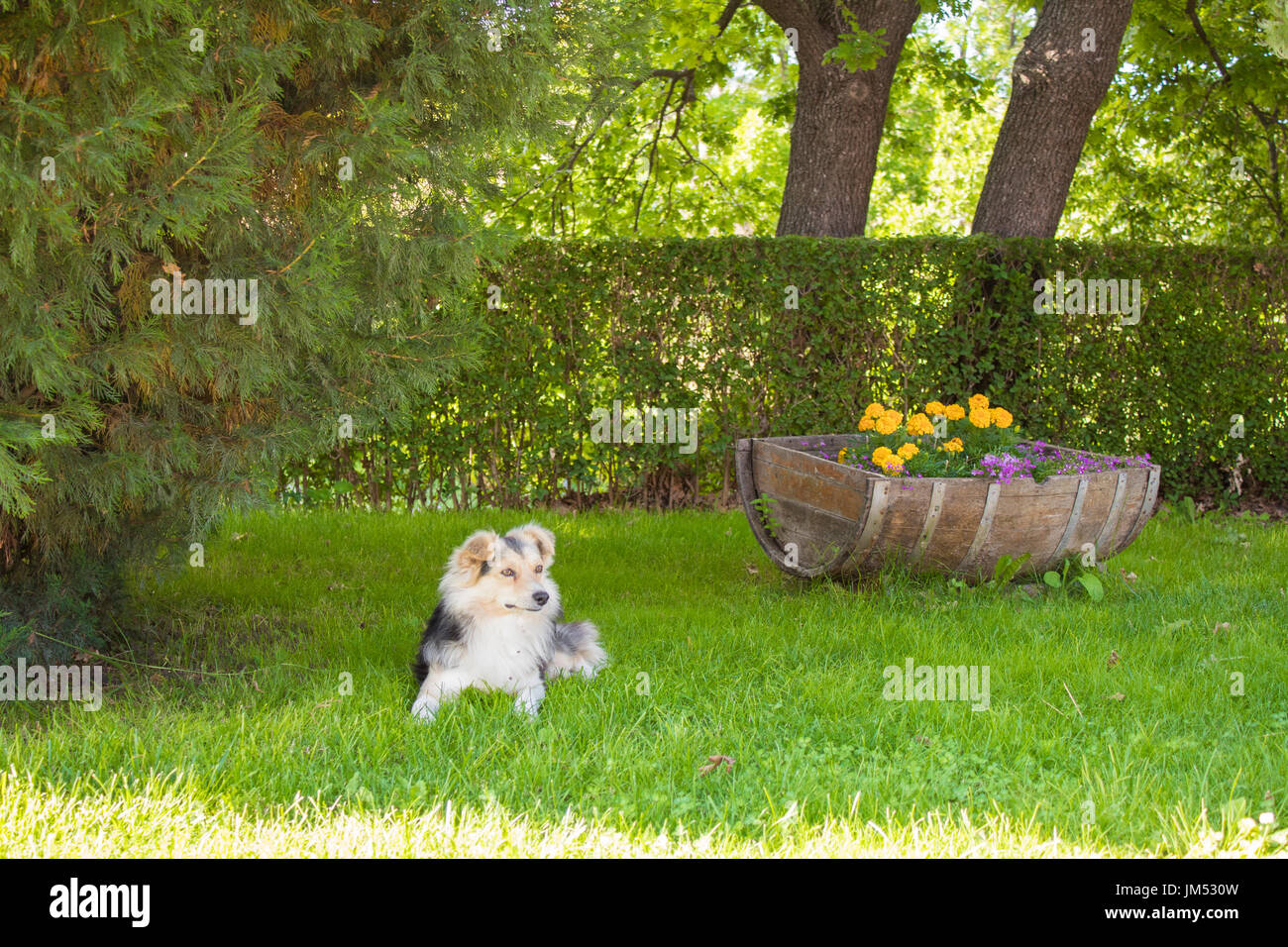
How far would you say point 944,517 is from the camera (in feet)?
20.8

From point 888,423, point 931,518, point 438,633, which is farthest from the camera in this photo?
point 888,423

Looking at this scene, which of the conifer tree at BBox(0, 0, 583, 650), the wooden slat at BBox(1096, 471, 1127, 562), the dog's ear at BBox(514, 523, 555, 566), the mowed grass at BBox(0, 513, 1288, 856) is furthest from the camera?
the wooden slat at BBox(1096, 471, 1127, 562)

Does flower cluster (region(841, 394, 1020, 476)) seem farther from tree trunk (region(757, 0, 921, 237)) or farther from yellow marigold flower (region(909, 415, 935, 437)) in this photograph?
tree trunk (region(757, 0, 921, 237))

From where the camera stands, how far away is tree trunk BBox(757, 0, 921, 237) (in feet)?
33.3

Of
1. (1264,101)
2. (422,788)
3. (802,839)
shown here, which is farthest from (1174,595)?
(1264,101)

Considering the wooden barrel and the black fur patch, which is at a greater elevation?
the wooden barrel

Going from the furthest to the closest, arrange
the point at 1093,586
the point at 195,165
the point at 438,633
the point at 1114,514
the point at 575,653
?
the point at 1114,514 < the point at 1093,586 < the point at 575,653 < the point at 438,633 < the point at 195,165

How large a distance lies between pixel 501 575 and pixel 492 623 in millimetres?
242

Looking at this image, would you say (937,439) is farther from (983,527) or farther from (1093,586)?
(1093,586)

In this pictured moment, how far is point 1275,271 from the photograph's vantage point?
1038 cm

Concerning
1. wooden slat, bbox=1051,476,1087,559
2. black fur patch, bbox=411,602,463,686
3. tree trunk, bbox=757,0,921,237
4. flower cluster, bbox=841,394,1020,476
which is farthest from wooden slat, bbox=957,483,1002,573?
tree trunk, bbox=757,0,921,237

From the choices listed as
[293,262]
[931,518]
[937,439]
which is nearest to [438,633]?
[293,262]

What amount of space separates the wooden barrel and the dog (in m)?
2.31
